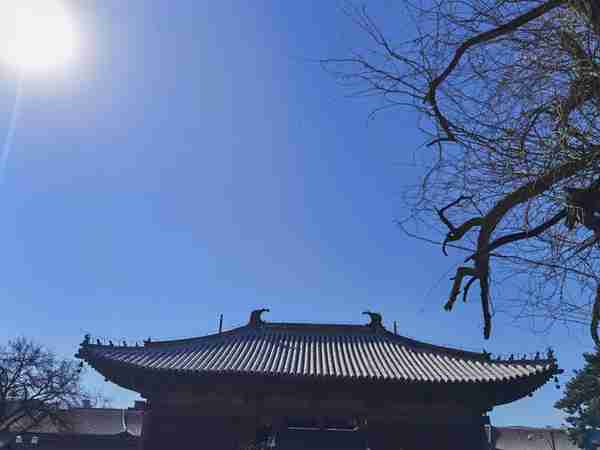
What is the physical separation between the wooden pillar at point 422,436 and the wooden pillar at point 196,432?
2.63m

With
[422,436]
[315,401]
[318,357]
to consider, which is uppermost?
[318,357]

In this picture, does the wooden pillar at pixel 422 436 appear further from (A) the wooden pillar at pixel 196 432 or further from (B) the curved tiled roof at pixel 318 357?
(A) the wooden pillar at pixel 196 432

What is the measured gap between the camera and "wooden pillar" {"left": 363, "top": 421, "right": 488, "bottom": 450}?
1073 centimetres

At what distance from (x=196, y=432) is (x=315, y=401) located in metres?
2.65

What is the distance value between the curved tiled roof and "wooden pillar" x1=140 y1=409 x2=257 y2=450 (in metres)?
1.09

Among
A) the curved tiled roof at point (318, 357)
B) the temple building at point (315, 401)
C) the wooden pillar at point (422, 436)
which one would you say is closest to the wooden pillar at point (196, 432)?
the temple building at point (315, 401)

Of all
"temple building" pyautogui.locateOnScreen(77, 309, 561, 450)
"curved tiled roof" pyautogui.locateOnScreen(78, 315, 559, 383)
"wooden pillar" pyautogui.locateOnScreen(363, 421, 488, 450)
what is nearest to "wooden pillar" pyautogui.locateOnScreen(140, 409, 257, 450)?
"temple building" pyautogui.locateOnScreen(77, 309, 561, 450)

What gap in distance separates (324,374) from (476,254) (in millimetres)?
8176

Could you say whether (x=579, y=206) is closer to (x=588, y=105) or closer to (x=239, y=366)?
(x=588, y=105)

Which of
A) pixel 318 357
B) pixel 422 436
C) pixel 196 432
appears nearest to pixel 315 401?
pixel 318 357

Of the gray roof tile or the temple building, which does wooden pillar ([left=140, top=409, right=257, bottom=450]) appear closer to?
the temple building

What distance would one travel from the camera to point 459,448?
1074cm

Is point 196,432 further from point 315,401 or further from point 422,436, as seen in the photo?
point 422,436

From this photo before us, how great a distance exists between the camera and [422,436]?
10.8 meters
